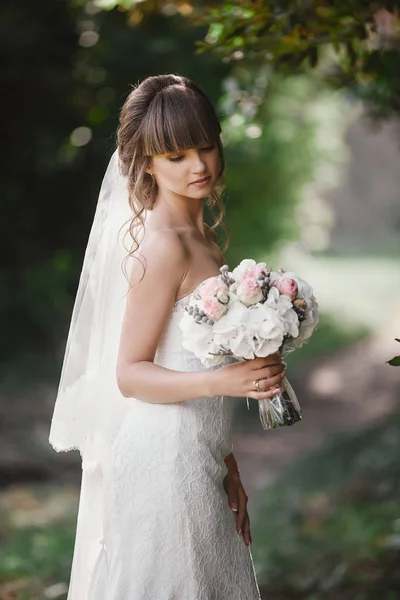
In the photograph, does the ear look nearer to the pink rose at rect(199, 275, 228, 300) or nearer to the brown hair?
the brown hair

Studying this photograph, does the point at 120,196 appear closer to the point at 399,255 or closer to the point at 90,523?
the point at 90,523

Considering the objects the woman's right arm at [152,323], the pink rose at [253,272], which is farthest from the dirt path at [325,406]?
the pink rose at [253,272]

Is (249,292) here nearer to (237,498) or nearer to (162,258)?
(162,258)

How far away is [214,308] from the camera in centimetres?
213

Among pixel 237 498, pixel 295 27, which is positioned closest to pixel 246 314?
pixel 237 498

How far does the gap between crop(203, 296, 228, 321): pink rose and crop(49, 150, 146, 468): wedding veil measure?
47cm

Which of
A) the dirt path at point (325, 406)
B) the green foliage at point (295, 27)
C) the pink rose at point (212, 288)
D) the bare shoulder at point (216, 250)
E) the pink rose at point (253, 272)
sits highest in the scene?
the green foliage at point (295, 27)

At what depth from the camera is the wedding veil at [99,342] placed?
8.66 feet

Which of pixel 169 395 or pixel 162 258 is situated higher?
pixel 162 258

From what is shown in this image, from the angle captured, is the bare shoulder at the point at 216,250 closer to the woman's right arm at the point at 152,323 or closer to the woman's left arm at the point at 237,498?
the woman's right arm at the point at 152,323

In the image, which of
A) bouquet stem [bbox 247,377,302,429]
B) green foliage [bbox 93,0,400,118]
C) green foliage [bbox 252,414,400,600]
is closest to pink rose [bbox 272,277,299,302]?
bouquet stem [bbox 247,377,302,429]

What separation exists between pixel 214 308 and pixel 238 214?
7.69 meters

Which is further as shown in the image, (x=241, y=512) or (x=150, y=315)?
(x=241, y=512)

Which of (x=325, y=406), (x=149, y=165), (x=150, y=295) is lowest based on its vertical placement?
(x=325, y=406)
